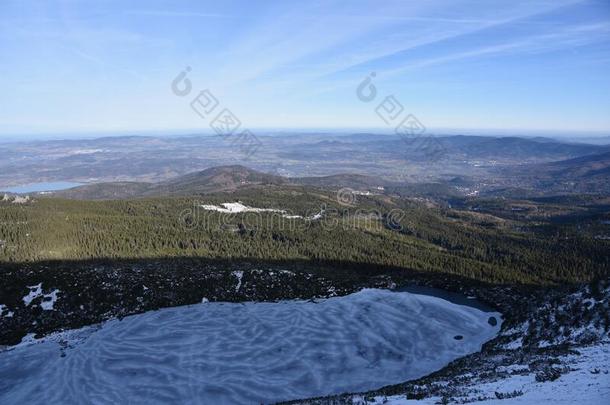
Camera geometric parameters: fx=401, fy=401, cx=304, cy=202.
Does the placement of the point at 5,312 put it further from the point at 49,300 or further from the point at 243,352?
the point at 243,352

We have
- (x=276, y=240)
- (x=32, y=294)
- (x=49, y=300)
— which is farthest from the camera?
(x=276, y=240)

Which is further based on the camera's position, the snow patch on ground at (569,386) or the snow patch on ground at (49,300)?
the snow patch on ground at (49,300)

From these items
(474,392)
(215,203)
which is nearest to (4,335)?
(474,392)

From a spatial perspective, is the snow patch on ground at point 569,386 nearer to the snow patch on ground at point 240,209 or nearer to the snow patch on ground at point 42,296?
the snow patch on ground at point 42,296

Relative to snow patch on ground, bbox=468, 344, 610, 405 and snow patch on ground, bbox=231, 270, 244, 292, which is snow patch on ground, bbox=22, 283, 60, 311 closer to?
snow patch on ground, bbox=231, 270, 244, 292

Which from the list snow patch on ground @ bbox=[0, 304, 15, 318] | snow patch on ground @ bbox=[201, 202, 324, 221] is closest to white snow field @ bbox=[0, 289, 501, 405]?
snow patch on ground @ bbox=[0, 304, 15, 318]

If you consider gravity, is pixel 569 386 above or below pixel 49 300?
above

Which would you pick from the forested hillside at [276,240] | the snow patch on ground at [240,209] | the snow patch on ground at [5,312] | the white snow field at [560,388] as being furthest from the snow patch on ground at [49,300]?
the snow patch on ground at [240,209]

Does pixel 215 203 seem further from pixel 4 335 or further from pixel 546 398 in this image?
pixel 546 398

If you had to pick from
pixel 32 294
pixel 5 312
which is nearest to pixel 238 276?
pixel 32 294
